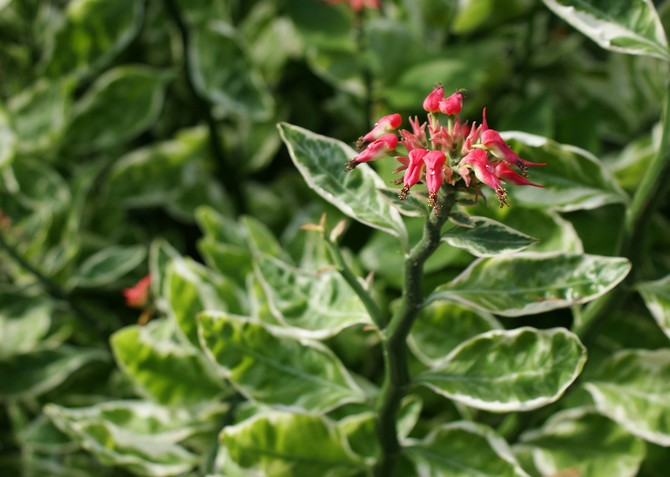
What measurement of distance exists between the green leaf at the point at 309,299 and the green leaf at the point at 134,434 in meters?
0.24

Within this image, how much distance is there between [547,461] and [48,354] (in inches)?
22.8

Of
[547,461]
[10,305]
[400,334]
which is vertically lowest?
[547,461]

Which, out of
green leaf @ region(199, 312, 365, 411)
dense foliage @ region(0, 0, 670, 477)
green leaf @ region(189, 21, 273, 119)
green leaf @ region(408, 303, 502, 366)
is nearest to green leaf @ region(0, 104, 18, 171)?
dense foliage @ region(0, 0, 670, 477)

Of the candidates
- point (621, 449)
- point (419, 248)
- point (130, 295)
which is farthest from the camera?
point (130, 295)

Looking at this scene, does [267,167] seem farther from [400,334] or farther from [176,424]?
[400,334]

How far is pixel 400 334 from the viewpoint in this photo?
492mm

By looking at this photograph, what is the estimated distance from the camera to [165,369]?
733mm

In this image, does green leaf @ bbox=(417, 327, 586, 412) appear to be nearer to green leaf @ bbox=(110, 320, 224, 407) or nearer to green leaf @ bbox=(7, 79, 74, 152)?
green leaf @ bbox=(110, 320, 224, 407)

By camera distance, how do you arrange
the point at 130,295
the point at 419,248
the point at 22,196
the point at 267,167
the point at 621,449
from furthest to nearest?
the point at 267,167 < the point at 22,196 < the point at 130,295 < the point at 621,449 < the point at 419,248

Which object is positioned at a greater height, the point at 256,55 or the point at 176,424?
the point at 256,55

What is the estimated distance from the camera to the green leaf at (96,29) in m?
0.93

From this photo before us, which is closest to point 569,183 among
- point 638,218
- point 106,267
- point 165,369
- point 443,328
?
point 638,218

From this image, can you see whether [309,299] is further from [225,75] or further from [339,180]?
[225,75]

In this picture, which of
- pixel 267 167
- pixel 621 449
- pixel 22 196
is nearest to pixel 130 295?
pixel 22 196
